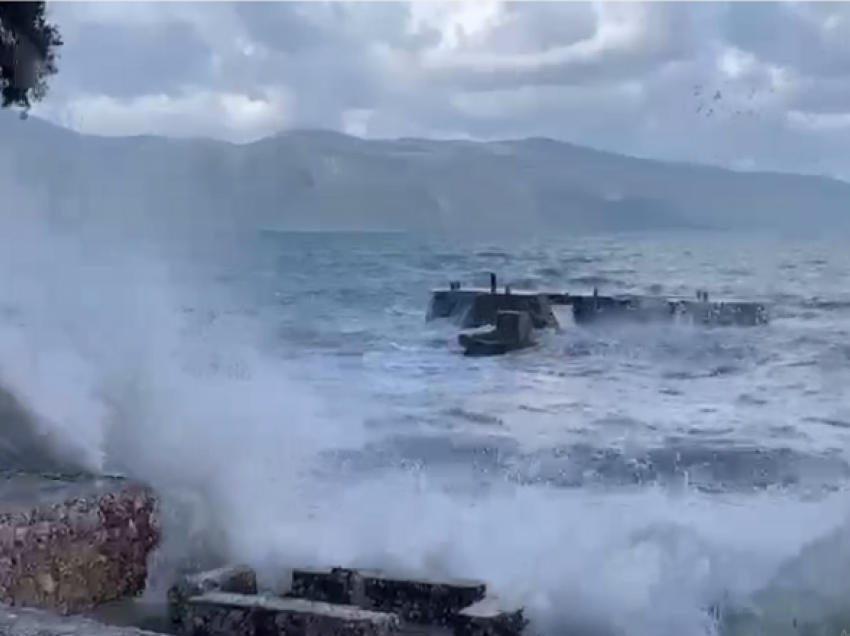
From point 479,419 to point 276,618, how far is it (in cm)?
207

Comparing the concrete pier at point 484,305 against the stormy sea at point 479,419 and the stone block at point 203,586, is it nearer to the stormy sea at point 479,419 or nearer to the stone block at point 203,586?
the stormy sea at point 479,419

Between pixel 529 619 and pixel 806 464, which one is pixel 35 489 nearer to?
pixel 529 619

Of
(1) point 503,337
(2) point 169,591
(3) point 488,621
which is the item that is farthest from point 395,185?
(3) point 488,621

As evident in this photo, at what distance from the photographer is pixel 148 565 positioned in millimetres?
5504

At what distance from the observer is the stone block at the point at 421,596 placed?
5148 mm

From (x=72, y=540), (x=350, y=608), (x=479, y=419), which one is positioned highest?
(x=479, y=419)

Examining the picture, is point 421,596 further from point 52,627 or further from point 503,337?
point 52,627

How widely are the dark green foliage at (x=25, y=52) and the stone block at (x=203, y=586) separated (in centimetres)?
211

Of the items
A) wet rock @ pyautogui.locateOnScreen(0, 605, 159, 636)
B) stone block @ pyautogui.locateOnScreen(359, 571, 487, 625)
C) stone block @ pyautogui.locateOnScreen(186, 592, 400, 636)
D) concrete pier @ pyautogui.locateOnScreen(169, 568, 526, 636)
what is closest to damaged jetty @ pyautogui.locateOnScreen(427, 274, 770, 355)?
concrete pier @ pyautogui.locateOnScreen(169, 568, 526, 636)

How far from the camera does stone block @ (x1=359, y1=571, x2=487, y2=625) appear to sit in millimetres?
5148

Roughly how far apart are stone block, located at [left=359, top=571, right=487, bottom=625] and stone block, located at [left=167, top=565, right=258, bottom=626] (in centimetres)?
44

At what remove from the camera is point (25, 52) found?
239 inches

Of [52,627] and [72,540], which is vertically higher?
[52,627]

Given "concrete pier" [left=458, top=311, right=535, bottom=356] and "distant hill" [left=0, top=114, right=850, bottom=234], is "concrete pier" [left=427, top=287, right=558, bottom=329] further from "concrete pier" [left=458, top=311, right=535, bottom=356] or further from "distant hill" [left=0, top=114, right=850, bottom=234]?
"distant hill" [left=0, top=114, right=850, bottom=234]
